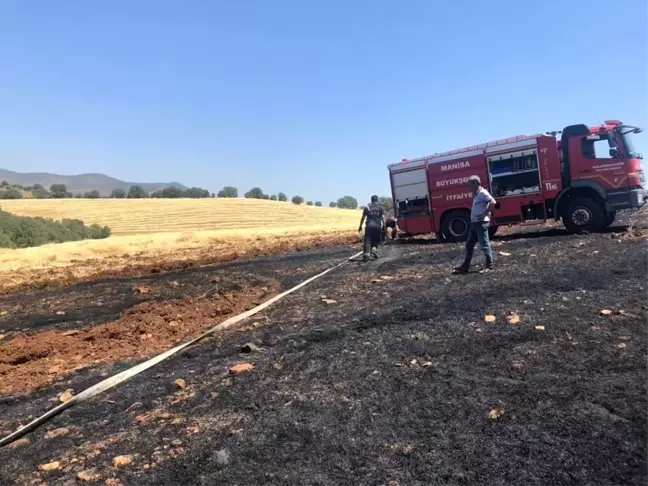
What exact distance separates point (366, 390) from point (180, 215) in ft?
132

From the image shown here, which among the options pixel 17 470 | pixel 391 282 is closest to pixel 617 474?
pixel 17 470

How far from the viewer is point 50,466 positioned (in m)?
3.41

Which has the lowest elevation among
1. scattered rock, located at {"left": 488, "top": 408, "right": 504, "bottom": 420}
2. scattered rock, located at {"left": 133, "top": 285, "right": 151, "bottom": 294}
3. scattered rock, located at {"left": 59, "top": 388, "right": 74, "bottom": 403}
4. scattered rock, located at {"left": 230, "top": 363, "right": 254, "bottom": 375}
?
scattered rock, located at {"left": 488, "top": 408, "right": 504, "bottom": 420}

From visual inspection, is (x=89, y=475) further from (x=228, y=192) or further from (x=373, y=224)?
(x=228, y=192)

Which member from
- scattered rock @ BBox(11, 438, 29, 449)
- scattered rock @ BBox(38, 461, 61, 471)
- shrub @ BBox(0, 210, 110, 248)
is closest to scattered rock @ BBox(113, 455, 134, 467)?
scattered rock @ BBox(38, 461, 61, 471)

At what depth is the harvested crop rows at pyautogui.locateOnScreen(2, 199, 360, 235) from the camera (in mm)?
37719

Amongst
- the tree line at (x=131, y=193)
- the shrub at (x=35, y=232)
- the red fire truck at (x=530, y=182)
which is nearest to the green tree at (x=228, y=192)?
the tree line at (x=131, y=193)

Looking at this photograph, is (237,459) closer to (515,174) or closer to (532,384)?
(532,384)

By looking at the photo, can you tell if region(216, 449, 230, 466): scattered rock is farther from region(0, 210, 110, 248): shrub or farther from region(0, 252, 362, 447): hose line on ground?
region(0, 210, 110, 248): shrub

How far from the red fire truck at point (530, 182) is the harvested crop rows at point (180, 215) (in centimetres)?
1924

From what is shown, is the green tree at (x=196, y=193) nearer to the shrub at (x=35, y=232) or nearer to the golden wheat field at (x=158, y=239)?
the golden wheat field at (x=158, y=239)

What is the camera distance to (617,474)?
2.76 m

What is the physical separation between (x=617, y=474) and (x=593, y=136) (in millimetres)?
12352

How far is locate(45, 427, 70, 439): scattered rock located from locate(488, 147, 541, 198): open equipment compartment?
13.1m
